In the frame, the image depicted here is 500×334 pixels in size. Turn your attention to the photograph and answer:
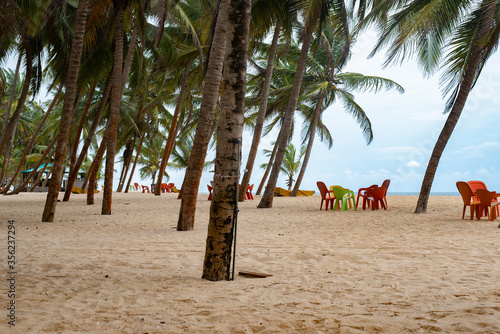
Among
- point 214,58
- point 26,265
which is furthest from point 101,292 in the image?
point 214,58

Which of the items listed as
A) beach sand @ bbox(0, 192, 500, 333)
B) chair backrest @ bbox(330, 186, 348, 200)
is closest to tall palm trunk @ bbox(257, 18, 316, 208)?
chair backrest @ bbox(330, 186, 348, 200)

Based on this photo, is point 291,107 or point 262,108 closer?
point 291,107

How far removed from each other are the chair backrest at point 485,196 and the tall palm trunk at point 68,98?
29.5 feet

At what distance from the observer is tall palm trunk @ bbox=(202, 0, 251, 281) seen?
4.10 m

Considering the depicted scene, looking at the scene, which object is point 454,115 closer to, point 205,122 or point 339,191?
point 339,191

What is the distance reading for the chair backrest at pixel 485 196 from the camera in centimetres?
902

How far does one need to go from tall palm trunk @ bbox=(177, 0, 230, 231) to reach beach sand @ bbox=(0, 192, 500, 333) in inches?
20.9

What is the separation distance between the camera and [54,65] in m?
14.7

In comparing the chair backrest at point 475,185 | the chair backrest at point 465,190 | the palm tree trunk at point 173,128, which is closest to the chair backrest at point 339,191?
the chair backrest at point 475,185

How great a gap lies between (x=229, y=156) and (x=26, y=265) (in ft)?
8.64

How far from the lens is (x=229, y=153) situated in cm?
413

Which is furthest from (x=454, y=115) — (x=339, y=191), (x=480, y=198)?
(x=339, y=191)

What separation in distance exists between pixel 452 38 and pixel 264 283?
9.54 m

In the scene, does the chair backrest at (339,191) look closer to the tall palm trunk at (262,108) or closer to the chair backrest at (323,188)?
the chair backrest at (323,188)
